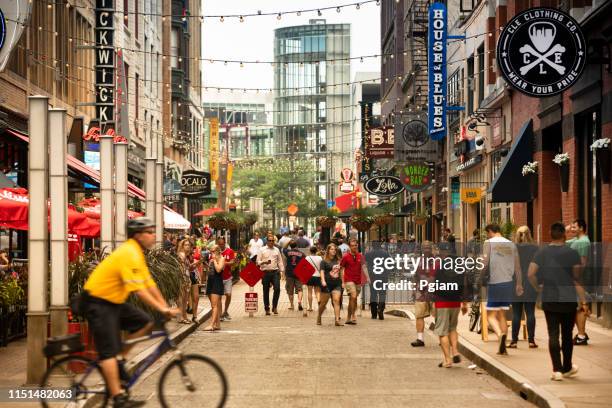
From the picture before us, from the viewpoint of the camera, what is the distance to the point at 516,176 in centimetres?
2911

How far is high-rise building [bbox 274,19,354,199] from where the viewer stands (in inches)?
5714

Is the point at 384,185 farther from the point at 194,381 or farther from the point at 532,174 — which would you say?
the point at 194,381

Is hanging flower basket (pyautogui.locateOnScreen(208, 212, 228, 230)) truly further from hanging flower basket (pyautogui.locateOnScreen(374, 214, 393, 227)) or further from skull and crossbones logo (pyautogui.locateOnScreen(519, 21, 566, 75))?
skull and crossbones logo (pyautogui.locateOnScreen(519, 21, 566, 75))

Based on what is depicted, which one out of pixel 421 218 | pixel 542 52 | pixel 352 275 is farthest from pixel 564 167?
pixel 421 218

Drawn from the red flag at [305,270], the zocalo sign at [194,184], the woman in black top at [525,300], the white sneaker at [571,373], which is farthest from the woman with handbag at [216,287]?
the zocalo sign at [194,184]

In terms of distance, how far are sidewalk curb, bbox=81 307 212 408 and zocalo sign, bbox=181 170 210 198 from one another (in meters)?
24.5

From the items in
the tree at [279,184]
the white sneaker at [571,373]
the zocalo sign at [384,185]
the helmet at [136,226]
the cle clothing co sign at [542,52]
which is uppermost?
the tree at [279,184]

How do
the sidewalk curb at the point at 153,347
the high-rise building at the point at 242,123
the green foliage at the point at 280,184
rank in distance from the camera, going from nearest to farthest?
1. the sidewalk curb at the point at 153,347
2. the green foliage at the point at 280,184
3. the high-rise building at the point at 242,123

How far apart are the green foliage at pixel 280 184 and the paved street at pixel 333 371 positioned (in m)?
95.1

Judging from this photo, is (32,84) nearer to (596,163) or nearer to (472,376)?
(596,163)

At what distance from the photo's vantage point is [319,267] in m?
26.8

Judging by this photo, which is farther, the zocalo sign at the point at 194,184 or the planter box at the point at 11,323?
the zocalo sign at the point at 194,184

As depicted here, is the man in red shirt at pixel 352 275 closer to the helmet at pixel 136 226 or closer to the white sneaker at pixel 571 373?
the white sneaker at pixel 571 373

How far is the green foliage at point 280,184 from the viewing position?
12000 cm
